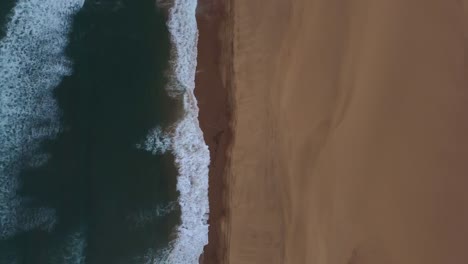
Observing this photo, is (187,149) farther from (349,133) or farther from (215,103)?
(349,133)

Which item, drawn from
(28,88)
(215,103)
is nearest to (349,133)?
(215,103)

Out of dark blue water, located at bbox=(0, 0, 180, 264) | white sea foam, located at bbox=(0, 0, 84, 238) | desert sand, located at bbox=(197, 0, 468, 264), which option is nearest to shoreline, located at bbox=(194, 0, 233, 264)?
desert sand, located at bbox=(197, 0, 468, 264)

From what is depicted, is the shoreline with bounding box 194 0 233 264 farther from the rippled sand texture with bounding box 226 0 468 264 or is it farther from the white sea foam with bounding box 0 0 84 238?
the white sea foam with bounding box 0 0 84 238

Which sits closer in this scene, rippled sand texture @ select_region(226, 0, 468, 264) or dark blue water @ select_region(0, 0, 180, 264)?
rippled sand texture @ select_region(226, 0, 468, 264)

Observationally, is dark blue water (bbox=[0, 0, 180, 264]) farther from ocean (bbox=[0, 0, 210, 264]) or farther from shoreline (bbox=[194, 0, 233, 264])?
shoreline (bbox=[194, 0, 233, 264])

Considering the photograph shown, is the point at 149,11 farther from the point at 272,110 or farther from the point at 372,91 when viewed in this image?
the point at 372,91

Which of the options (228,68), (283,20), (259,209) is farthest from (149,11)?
(259,209)
